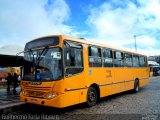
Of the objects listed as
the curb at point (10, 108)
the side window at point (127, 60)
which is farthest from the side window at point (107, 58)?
the curb at point (10, 108)

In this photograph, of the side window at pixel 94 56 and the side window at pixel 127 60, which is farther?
the side window at pixel 127 60

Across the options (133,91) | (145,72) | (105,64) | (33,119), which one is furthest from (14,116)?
(145,72)

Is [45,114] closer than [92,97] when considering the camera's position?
Yes

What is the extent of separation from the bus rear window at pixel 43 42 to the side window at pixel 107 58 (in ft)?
12.4

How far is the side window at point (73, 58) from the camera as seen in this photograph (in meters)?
9.55

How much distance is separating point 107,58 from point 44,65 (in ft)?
14.9

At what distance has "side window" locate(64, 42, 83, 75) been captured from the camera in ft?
31.3

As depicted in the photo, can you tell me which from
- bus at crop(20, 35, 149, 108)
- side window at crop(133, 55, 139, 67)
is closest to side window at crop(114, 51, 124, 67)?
bus at crop(20, 35, 149, 108)

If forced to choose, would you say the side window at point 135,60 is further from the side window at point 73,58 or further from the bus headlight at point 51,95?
the bus headlight at point 51,95

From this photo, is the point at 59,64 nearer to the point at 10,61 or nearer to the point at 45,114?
the point at 45,114

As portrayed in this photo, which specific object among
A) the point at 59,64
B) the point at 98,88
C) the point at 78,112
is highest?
the point at 59,64

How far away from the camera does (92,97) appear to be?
11.2m

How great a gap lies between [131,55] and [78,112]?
8.05m

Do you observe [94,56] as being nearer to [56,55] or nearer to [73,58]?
[73,58]
